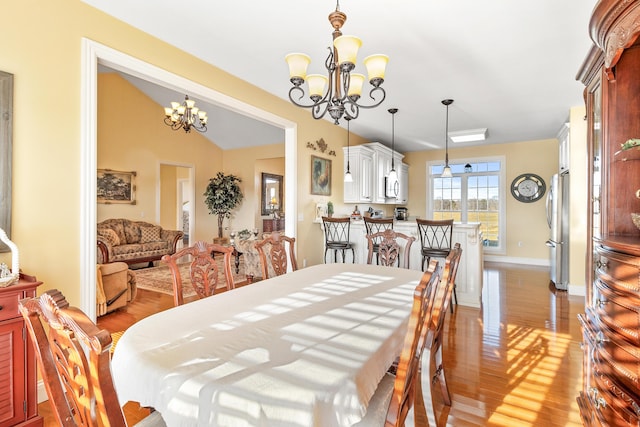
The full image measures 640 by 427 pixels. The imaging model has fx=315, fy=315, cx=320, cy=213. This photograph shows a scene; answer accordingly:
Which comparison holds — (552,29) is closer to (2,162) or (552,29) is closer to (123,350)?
(123,350)

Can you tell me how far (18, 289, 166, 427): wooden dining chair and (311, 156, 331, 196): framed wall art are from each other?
4.15 meters

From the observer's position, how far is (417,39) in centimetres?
269

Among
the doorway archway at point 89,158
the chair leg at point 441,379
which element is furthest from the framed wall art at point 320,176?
the chair leg at point 441,379

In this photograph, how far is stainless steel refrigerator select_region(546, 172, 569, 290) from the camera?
4.62 metres

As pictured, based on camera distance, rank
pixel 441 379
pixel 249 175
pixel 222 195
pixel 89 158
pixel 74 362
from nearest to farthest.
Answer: pixel 74 362 < pixel 441 379 < pixel 89 158 < pixel 222 195 < pixel 249 175

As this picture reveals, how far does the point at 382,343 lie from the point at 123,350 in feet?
3.13

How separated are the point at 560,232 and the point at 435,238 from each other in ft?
7.32

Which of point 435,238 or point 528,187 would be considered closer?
point 435,238

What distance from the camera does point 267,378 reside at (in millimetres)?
947

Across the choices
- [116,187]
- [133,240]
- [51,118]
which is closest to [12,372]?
[51,118]

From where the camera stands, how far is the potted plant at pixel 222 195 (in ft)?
26.0

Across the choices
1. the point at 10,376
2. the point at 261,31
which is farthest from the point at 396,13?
the point at 10,376

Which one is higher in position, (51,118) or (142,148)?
(142,148)

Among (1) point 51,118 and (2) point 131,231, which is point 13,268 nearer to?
(1) point 51,118
